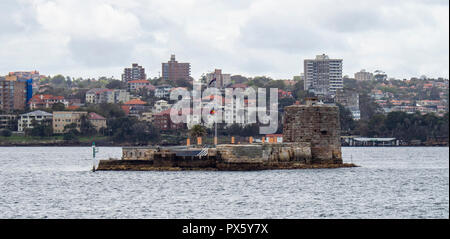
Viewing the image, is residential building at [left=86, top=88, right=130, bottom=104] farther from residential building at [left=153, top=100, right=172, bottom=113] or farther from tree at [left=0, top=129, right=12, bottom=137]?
tree at [left=0, top=129, right=12, bottom=137]

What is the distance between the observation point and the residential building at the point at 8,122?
15175cm

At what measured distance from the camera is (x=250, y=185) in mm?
39750

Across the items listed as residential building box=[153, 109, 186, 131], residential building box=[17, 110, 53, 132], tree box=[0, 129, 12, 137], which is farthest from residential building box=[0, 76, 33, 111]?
residential building box=[153, 109, 186, 131]

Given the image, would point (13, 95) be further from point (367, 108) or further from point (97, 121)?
point (367, 108)

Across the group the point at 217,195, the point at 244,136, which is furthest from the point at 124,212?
the point at 244,136

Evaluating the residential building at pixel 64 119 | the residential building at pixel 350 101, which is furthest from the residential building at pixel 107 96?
the residential building at pixel 350 101

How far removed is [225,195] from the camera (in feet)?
115

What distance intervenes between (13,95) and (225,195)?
482ft

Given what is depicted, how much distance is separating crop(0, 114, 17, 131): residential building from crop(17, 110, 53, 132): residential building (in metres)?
2.16

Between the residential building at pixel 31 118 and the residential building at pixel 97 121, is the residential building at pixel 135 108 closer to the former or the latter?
the residential building at pixel 97 121

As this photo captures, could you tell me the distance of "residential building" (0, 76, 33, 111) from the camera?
17262 cm

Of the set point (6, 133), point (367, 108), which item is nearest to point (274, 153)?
point (6, 133)

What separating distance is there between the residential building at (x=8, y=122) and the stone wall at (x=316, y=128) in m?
109
